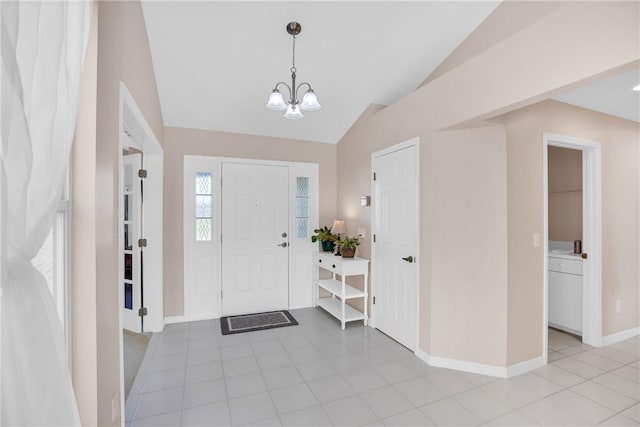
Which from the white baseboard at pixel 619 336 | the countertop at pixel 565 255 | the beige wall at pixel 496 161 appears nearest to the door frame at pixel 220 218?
the beige wall at pixel 496 161

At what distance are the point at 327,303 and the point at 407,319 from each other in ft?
4.13

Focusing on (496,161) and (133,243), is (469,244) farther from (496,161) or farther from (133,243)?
(133,243)

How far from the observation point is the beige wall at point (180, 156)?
3547 mm

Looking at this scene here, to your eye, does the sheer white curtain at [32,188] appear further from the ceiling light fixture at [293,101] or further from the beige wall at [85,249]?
the ceiling light fixture at [293,101]

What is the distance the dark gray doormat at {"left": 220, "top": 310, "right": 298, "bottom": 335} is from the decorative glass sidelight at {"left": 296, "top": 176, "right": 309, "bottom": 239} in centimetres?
108

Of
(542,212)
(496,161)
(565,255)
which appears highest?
(496,161)

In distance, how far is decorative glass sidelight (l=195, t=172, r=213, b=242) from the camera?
12.1ft

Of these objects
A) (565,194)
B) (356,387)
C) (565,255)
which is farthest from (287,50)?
(565,194)

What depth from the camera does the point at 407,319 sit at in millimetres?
2967

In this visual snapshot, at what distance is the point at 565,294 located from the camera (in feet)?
10.9

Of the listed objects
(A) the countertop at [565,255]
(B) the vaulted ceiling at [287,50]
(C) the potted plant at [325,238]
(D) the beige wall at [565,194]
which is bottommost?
(A) the countertop at [565,255]

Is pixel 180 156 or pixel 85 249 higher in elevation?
pixel 180 156

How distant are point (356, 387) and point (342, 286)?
4.55 ft

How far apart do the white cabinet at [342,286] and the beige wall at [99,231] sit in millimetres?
2262
